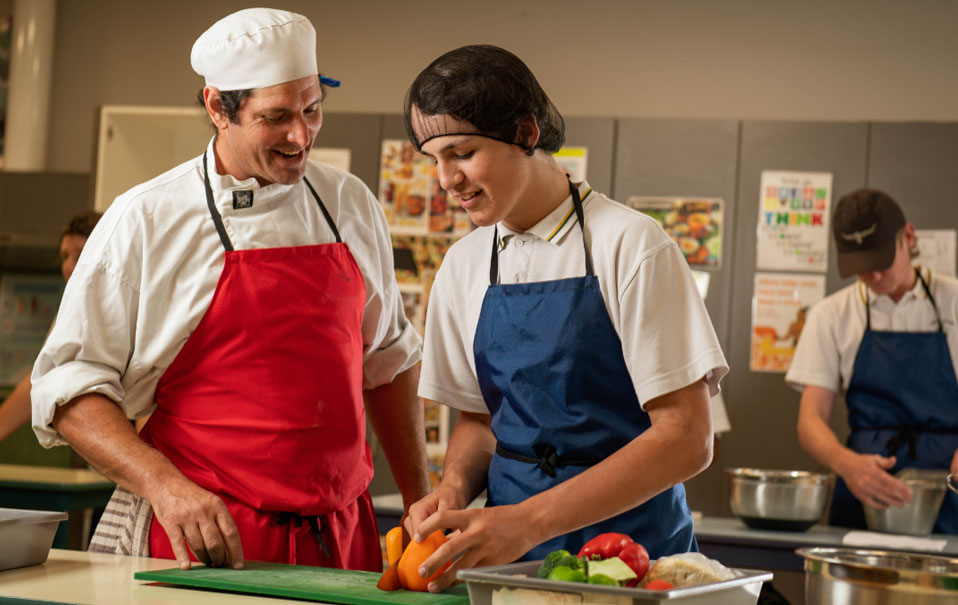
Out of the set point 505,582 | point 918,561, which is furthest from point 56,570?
point 918,561

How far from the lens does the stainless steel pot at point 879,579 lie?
1.39 meters

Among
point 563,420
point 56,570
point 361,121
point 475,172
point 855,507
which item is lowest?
point 855,507

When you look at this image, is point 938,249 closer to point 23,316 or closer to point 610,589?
point 610,589

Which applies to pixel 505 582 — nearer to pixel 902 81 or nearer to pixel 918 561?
pixel 918 561

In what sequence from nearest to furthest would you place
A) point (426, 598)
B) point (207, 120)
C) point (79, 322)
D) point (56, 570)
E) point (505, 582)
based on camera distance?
point (505, 582) < point (426, 598) < point (56, 570) < point (79, 322) < point (207, 120)

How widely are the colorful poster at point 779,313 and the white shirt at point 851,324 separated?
516 mm

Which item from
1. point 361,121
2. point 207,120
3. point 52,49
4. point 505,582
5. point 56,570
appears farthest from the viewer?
point 52,49

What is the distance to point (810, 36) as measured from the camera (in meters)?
5.27

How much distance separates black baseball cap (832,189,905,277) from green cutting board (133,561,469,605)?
2.46 metres

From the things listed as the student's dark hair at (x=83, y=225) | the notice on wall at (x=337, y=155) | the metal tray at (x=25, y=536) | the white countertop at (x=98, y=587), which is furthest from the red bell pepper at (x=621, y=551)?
the notice on wall at (x=337, y=155)

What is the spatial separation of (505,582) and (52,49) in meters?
5.73

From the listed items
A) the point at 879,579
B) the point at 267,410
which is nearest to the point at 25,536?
the point at 267,410

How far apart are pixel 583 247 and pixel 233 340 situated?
0.63 meters

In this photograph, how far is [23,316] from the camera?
18.5ft
